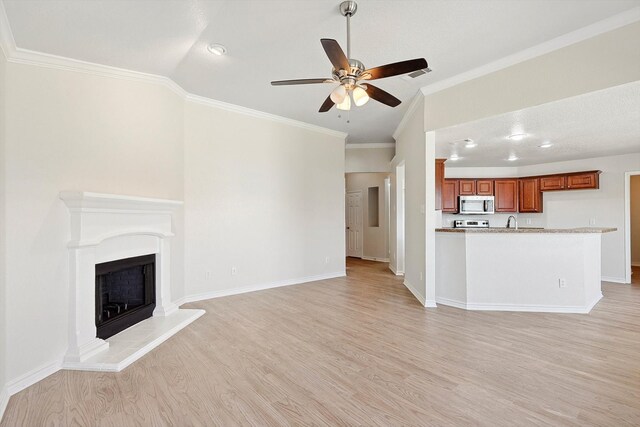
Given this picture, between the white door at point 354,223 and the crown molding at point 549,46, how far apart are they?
5.59m

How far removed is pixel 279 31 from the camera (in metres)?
2.79

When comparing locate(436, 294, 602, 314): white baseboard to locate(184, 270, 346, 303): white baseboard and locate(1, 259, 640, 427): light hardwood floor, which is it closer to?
locate(1, 259, 640, 427): light hardwood floor

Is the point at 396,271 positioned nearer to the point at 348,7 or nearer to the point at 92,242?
the point at 348,7

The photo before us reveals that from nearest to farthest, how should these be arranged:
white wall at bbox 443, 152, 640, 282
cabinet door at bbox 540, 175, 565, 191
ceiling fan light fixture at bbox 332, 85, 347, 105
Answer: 1. ceiling fan light fixture at bbox 332, 85, 347, 105
2. white wall at bbox 443, 152, 640, 282
3. cabinet door at bbox 540, 175, 565, 191

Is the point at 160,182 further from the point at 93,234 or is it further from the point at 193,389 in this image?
the point at 193,389

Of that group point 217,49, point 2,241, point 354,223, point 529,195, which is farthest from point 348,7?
point 354,223

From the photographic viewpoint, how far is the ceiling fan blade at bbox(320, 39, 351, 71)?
201cm

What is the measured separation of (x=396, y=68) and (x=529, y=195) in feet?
21.0

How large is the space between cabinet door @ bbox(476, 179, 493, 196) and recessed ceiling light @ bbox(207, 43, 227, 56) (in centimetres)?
635

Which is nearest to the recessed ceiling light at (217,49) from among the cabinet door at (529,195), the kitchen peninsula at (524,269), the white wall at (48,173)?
the white wall at (48,173)

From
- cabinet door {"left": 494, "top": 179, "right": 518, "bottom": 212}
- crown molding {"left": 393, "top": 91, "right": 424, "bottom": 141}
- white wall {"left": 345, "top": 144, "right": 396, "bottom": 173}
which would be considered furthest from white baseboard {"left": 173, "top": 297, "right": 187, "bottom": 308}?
cabinet door {"left": 494, "top": 179, "right": 518, "bottom": 212}

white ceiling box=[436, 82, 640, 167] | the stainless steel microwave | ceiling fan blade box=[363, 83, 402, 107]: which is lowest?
the stainless steel microwave

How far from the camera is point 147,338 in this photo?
2984 mm

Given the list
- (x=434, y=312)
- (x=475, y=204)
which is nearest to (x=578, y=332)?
(x=434, y=312)
